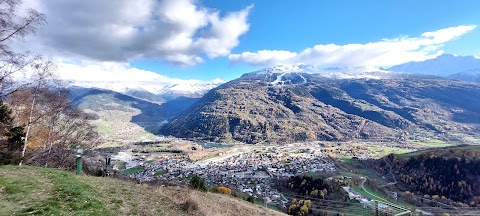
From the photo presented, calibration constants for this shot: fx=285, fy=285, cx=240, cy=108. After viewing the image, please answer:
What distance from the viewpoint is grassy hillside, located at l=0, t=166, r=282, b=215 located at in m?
12.3

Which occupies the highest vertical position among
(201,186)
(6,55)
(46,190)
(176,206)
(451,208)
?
(6,55)

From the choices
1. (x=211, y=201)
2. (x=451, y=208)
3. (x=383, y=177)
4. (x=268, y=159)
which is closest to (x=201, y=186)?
(x=211, y=201)

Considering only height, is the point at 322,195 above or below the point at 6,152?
below

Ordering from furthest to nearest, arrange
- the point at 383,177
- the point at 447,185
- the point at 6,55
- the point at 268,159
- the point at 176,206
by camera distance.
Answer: the point at 268,159 < the point at 383,177 < the point at 447,185 < the point at 176,206 < the point at 6,55

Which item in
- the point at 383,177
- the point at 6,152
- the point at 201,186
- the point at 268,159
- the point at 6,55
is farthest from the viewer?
the point at 268,159

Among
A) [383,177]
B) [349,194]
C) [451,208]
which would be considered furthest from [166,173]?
[451,208]

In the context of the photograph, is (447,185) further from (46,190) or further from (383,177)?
(46,190)

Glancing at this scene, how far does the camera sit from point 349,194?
281 ft

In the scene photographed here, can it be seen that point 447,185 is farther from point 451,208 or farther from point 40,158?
point 40,158

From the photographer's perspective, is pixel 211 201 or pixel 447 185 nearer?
pixel 211 201

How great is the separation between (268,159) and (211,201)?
131 meters

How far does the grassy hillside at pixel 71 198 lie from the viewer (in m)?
12.3

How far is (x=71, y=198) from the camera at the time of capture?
1384cm

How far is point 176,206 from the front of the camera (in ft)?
57.6
